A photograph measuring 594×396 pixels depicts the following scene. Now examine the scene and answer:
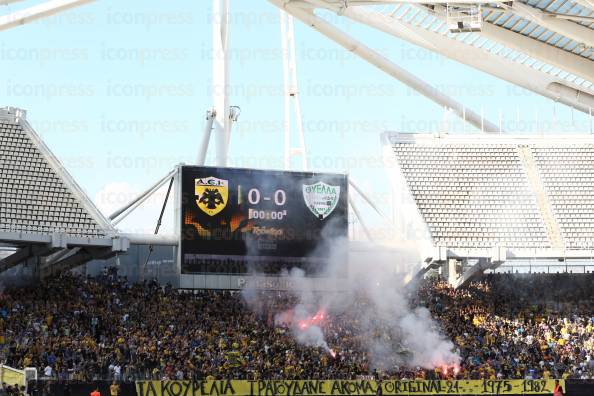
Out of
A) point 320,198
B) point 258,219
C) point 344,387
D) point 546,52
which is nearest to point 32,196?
point 258,219

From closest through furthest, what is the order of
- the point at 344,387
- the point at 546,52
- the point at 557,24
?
1. the point at 344,387
2. the point at 557,24
3. the point at 546,52

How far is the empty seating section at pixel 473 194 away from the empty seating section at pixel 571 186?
48.6 inches

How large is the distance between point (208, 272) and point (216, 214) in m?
→ 2.72

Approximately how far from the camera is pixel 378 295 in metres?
56.2

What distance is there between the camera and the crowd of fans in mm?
42781

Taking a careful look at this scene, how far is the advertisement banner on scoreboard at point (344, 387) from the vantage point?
3819cm

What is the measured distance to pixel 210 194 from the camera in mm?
52906

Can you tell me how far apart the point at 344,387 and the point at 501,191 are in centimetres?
2391

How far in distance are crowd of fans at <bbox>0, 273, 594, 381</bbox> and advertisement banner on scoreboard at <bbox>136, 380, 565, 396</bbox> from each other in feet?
6.08

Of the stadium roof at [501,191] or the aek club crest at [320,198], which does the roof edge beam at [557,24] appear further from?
the aek club crest at [320,198]

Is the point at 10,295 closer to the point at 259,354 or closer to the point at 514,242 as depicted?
the point at 259,354

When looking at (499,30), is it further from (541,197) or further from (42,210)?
(42,210)

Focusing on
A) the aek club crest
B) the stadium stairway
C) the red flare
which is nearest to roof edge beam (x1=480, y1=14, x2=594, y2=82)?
the stadium stairway

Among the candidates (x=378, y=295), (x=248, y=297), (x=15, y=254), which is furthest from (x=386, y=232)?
(x=15, y=254)
